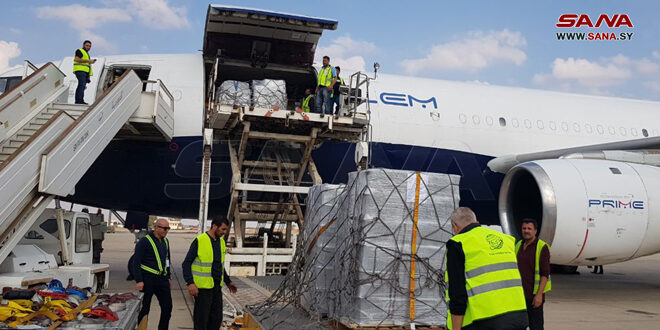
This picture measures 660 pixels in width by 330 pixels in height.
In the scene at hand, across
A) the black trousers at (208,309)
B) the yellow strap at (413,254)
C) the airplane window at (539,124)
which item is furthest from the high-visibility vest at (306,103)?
the yellow strap at (413,254)

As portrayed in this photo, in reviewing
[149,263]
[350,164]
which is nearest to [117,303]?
[149,263]

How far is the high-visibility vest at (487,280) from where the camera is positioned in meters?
3.08

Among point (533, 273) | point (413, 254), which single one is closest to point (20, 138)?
point (413, 254)

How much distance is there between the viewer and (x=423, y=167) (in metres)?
10.5

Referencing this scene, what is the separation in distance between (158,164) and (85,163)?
2.80m

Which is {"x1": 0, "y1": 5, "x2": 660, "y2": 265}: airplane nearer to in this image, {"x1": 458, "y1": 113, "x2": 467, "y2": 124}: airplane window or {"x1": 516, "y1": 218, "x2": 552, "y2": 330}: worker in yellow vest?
{"x1": 458, "y1": 113, "x2": 467, "y2": 124}: airplane window

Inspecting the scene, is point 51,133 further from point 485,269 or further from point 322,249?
point 485,269

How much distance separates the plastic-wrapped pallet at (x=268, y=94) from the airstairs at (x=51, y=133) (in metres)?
1.42

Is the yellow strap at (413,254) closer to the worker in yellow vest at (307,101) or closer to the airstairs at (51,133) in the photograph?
the airstairs at (51,133)

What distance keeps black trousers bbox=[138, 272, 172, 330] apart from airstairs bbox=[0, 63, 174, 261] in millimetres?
1417

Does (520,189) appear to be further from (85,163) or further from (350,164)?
(85,163)

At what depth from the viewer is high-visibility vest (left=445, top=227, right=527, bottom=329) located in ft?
10.1

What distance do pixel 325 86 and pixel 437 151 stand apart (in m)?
2.57

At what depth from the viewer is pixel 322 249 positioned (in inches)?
206
